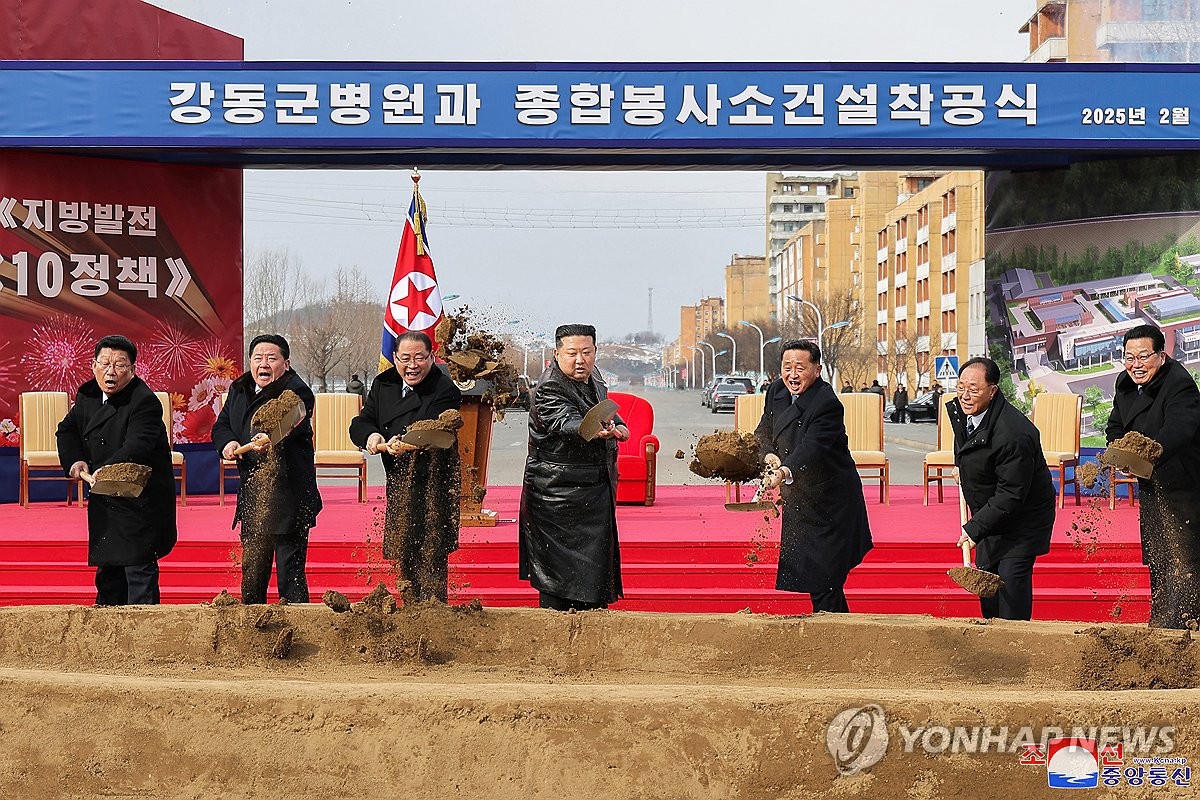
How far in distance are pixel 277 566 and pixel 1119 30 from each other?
43968 millimetres

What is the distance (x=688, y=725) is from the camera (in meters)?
3.37

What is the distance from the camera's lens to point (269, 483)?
215 inches

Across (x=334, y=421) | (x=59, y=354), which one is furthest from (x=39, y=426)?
(x=334, y=421)

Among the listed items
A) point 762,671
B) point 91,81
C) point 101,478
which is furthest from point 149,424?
point 91,81

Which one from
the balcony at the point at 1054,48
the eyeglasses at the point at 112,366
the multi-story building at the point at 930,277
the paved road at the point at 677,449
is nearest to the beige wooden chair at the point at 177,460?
the paved road at the point at 677,449

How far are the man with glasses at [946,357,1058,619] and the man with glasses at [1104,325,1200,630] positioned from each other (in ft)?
1.41

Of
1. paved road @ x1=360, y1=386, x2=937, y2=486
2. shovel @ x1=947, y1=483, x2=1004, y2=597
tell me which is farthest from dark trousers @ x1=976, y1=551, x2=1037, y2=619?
paved road @ x1=360, y1=386, x2=937, y2=486

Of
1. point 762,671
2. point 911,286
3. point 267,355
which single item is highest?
point 911,286

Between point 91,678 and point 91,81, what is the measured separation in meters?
6.16

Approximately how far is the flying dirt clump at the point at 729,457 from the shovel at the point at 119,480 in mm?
2277

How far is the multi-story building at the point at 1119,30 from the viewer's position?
39281 millimetres

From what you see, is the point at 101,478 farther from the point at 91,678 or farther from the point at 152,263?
the point at 152,263

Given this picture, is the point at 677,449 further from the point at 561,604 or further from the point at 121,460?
the point at 121,460

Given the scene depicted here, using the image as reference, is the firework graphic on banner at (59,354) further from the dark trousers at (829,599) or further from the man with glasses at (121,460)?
the dark trousers at (829,599)
